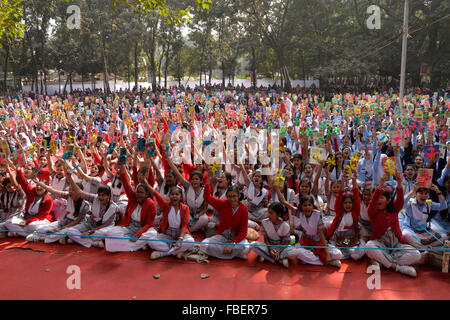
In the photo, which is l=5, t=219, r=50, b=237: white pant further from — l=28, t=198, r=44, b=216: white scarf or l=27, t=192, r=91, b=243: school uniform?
l=28, t=198, r=44, b=216: white scarf

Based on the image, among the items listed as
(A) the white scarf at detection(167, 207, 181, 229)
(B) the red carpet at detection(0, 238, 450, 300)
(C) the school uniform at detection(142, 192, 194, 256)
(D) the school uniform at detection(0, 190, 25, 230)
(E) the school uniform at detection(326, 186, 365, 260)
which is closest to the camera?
(B) the red carpet at detection(0, 238, 450, 300)

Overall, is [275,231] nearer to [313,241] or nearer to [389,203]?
[313,241]

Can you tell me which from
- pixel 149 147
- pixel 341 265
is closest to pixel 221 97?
pixel 149 147

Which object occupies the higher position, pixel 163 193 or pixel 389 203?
pixel 389 203

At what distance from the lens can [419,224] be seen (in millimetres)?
4328

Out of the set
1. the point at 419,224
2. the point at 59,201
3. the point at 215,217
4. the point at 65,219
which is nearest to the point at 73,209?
the point at 65,219

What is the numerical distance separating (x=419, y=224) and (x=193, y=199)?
9.99 feet

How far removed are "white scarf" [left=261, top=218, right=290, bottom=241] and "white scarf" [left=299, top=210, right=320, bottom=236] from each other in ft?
0.76

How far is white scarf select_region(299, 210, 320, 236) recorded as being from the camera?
4.10 meters

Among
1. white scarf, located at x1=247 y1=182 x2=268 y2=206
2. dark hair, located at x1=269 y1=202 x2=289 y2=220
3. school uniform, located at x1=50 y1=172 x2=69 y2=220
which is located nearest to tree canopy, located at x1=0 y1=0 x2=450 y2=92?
school uniform, located at x1=50 y1=172 x2=69 y2=220

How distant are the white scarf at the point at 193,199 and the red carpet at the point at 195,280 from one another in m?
1.07

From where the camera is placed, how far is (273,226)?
414 cm
